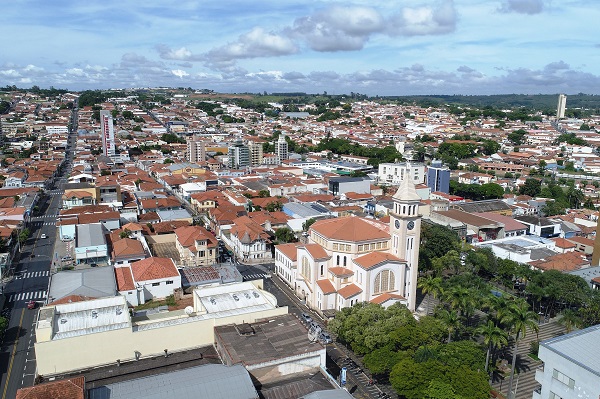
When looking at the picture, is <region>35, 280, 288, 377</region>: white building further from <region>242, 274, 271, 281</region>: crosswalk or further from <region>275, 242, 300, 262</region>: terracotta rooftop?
<region>242, 274, 271, 281</region>: crosswalk

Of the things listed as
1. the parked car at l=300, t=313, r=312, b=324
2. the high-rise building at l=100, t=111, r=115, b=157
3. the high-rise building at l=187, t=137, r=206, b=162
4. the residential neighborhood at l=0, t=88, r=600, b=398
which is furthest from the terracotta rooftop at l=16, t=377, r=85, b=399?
the high-rise building at l=100, t=111, r=115, b=157

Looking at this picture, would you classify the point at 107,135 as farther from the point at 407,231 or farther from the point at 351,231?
the point at 407,231

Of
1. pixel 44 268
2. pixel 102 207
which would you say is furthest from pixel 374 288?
pixel 102 207

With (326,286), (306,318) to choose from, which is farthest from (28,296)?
(326,286)

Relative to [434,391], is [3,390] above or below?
below

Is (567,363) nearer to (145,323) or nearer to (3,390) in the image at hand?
(145,323)
